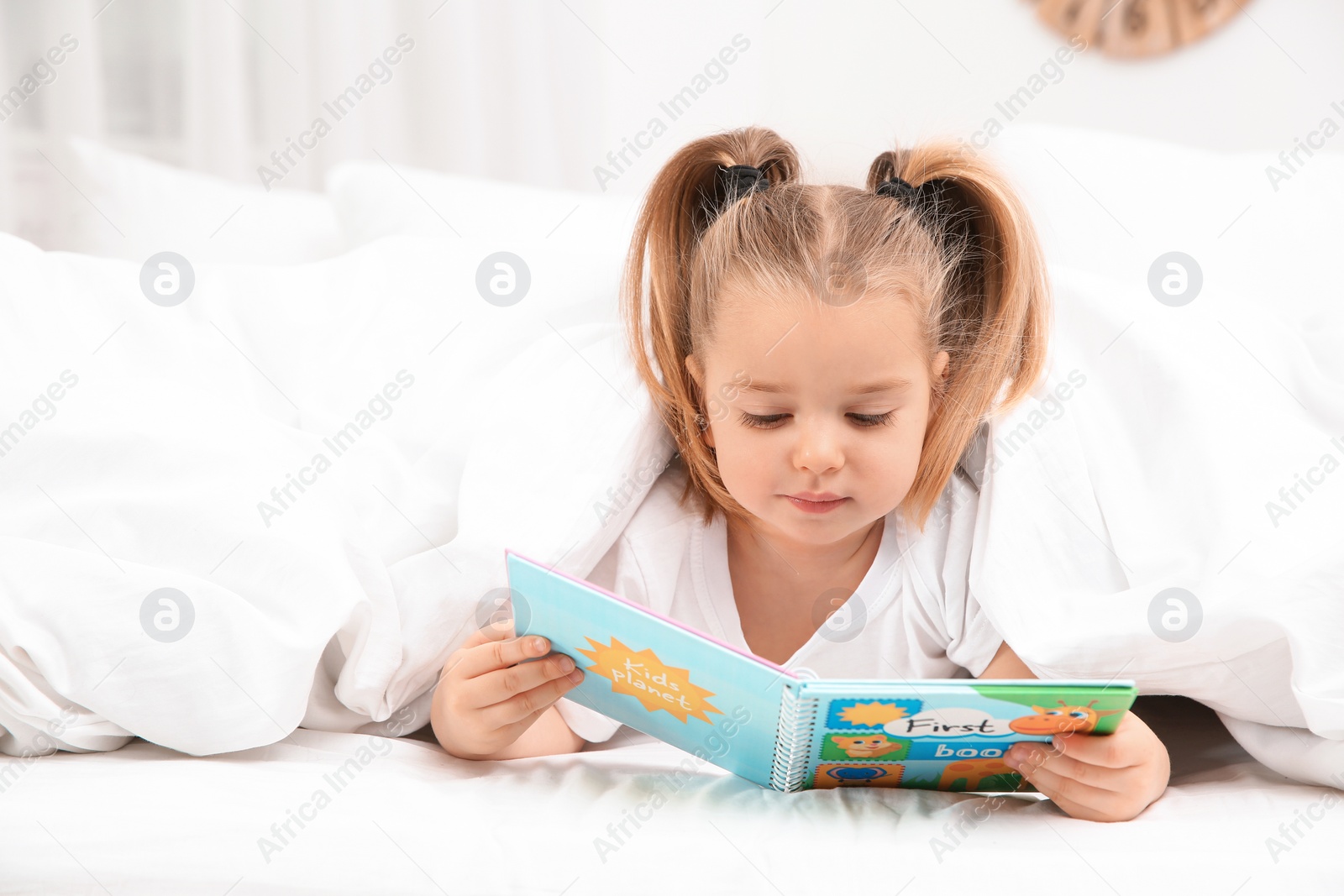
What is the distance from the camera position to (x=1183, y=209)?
114 centimetres

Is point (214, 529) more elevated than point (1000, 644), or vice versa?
point (1000, 644)

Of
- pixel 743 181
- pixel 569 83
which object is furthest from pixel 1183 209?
pixel 569 83

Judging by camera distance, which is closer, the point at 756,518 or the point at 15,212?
the point at 756,518

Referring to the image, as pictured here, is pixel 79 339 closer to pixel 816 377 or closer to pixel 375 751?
pixel 375 751

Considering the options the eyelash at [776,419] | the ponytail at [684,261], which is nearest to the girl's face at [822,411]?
the eyelash at [776,419]

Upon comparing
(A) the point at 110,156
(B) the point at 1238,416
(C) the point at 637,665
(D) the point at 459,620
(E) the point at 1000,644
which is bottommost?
(A) the point at 110,156

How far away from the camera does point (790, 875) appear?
0.53 metres

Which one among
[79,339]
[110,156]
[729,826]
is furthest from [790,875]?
[110,156]

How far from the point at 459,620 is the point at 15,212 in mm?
1310

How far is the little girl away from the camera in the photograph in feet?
2.24

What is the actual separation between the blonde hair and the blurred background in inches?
23.9

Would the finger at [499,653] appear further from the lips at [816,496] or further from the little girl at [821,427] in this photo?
the lips at [816,496]

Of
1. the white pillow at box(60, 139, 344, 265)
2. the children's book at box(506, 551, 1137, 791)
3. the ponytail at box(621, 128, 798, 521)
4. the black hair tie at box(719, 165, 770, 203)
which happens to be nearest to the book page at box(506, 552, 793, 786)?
the children's book at box(506, 551, 1137, 791)

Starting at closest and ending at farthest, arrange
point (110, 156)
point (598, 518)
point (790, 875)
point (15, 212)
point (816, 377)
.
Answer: point (790, 875) < point (816, 377) < point (598, 518) < point (110, 156) < point (15, 212)
